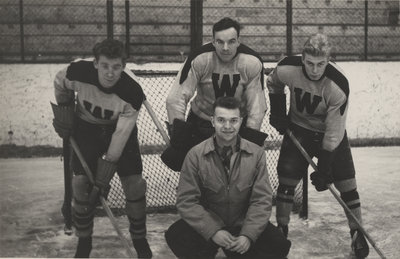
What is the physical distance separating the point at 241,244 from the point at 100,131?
3.38ft

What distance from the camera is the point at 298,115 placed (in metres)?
3.39

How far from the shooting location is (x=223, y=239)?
259 centimetres

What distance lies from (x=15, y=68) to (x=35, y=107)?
53 centimetres

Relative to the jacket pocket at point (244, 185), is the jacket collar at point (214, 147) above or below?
above

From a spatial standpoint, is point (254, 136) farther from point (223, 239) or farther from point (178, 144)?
point (223, 239)

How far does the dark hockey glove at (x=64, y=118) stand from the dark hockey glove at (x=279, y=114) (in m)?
1.11

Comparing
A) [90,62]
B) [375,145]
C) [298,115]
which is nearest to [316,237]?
[298,115]

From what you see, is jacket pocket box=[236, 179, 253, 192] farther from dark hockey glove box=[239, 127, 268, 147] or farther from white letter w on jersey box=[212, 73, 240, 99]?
white letter w on jersey box=[212, 73, 240, 99]

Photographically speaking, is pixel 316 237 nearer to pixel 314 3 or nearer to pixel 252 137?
pixel 252 137

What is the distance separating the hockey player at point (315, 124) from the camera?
317 cm

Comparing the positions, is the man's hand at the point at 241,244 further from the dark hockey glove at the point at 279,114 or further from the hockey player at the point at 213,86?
the dark hockey glove at the point at 279,114

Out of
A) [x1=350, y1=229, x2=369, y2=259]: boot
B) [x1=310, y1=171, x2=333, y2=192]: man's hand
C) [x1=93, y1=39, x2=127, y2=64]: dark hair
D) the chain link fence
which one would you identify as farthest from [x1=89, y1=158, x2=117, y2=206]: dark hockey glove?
the chain link fence

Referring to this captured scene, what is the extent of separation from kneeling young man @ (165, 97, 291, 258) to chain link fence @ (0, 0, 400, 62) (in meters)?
4.34

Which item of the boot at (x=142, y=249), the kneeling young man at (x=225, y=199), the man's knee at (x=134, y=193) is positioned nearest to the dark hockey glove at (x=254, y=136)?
the kneeling young man at (x=225, y=199)
